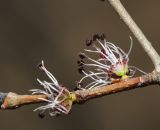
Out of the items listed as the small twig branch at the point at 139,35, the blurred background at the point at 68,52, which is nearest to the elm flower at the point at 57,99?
the small twig branch at the point at 139,35

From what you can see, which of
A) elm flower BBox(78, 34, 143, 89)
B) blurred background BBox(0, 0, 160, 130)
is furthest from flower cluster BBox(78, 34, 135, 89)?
blurred background BBox(0, 0, 160, 130)

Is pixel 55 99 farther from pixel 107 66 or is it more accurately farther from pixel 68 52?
pixel 68 52

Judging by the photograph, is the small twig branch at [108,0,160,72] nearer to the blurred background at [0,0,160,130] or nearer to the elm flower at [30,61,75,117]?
the elm flower at [30,61,75,117]

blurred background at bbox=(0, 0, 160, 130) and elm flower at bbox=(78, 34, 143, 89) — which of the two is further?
blurred background at bbox=(0, 0, 160, 130)

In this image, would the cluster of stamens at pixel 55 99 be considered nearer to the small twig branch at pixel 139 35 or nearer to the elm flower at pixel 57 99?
the elm flower at pixel 57 99

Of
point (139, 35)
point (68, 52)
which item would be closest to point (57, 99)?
point (139, 35)
